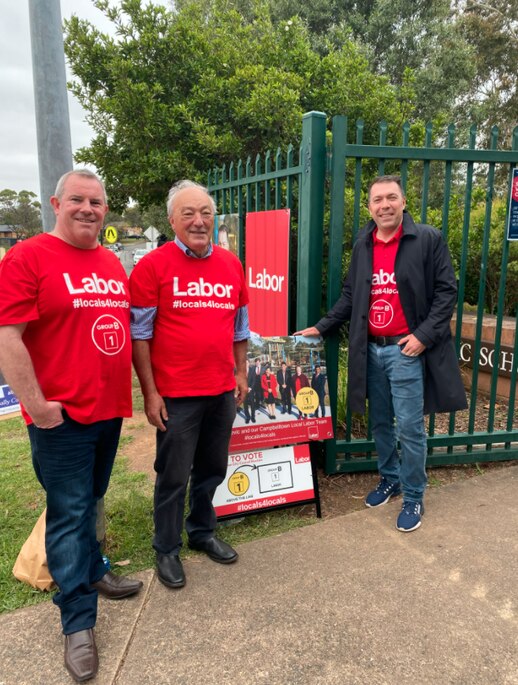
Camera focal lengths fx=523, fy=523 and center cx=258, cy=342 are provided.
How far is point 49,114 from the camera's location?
261 cm

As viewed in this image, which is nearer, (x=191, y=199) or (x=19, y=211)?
(x=191, y=199)

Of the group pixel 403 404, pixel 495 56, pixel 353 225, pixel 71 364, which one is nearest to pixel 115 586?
pixel 71 364

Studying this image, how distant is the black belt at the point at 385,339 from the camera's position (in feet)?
9.83

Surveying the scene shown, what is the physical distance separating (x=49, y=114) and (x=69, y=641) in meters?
2.40

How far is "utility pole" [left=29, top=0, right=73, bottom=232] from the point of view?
2.58 meters

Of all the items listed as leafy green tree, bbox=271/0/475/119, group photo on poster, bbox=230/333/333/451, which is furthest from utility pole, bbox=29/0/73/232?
leafy green tree, bbox=271/0/475/119

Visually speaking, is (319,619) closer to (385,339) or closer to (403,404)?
(403,404)

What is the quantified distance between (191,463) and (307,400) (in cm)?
Answer: 92

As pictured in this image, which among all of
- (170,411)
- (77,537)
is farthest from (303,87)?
(77,537)

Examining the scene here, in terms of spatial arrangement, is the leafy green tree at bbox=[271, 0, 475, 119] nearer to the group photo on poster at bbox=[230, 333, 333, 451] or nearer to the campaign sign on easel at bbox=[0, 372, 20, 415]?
the group photo on poster at bbox=[230, 333, 333, 451]

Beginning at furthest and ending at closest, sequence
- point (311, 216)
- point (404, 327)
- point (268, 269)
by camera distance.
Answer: point (268, 269) → point (311, 216) → point (404, 327)

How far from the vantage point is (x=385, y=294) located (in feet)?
9.84

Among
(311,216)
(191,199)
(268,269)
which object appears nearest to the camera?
(191,199)

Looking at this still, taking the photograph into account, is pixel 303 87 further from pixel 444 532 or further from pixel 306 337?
pixel 444 532
